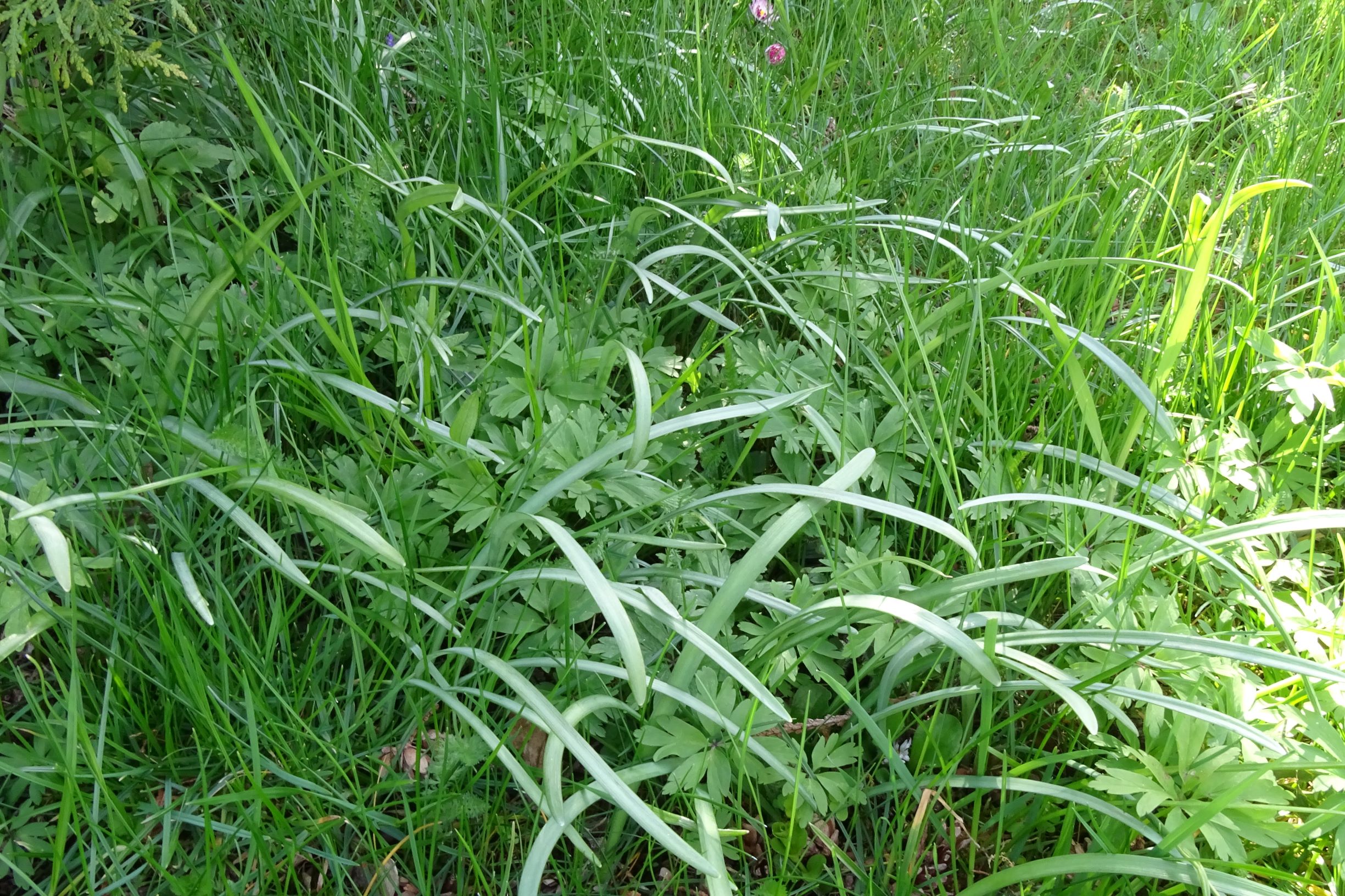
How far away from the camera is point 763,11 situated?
2.78m

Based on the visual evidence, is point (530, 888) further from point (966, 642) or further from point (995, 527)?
point (995, 527)

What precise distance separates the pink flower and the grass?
525mm

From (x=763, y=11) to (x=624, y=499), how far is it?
1969 mm

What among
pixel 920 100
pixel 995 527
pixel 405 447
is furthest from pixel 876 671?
pixel 920 100

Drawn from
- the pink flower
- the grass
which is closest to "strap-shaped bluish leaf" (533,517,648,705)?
the grass

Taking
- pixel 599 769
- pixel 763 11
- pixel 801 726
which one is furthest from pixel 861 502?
pixel 763 11

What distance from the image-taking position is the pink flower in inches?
109

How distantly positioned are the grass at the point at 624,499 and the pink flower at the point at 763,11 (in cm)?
52

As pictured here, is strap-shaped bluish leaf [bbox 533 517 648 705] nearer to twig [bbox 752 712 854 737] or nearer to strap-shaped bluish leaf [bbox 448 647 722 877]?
strap-shaped bluish leaf [bbox 448 647 722 877]

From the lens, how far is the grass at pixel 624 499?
1221mm

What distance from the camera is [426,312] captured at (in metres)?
1.67

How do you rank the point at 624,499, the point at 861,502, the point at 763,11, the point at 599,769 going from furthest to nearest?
the point at 763,11, the point at 624,499, the point at 861,502, the point at 599,769

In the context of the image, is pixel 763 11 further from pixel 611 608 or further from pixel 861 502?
pixel 611 608

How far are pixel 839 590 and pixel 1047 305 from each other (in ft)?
2.02
